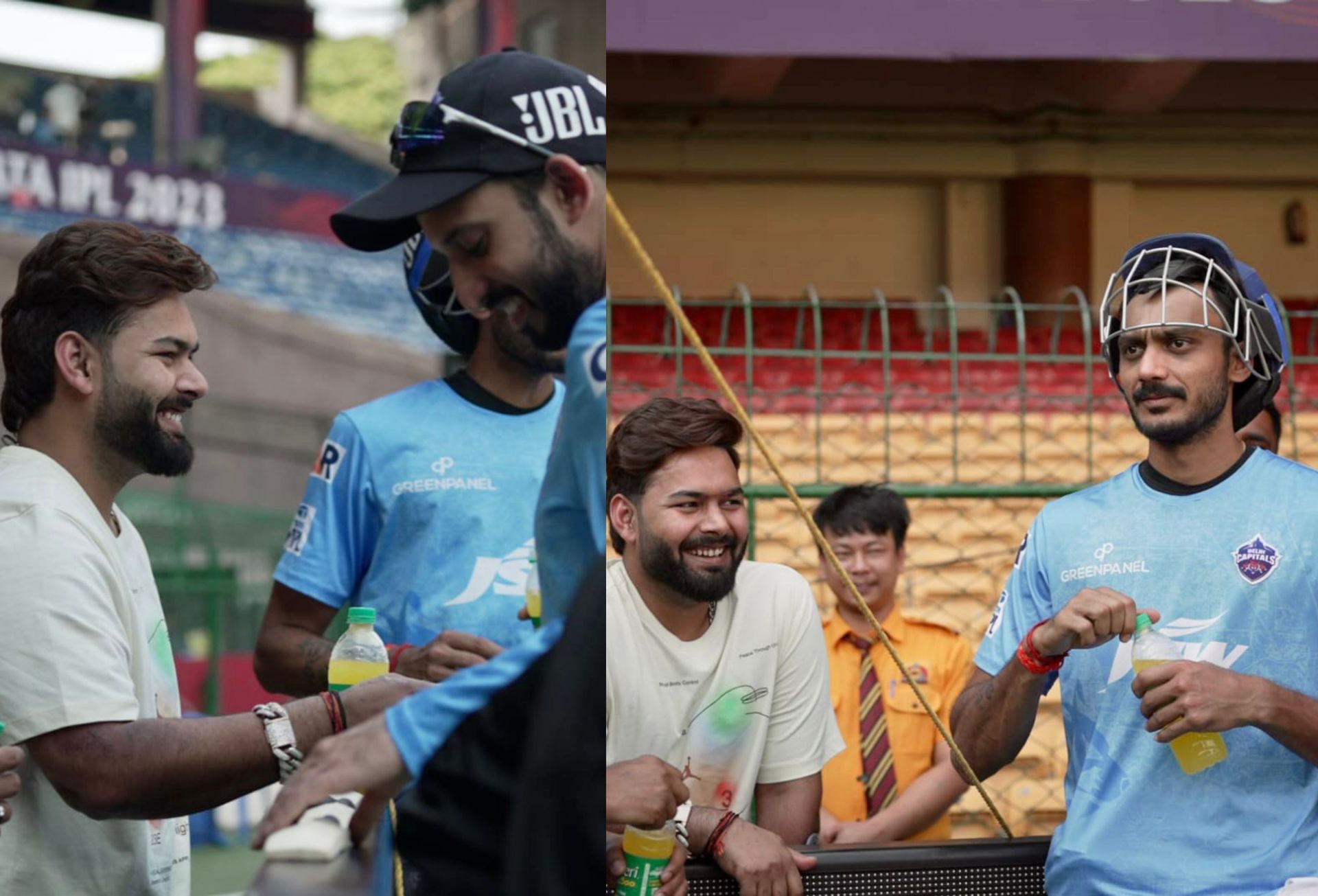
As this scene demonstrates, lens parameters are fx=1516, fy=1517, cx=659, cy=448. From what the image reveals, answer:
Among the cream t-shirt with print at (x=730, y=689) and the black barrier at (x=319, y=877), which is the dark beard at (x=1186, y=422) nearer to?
the cream t-shirt with print at (x=730, y=689)

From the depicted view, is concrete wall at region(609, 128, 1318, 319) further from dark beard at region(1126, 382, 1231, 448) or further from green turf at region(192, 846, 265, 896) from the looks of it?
green turf at region(192, 846, 265, 896)

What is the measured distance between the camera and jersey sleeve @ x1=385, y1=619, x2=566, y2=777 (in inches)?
59.1

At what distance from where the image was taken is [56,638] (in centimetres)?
146

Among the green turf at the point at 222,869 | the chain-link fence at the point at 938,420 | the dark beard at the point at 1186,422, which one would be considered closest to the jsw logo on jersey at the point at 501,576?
the green turf at the point at 222,869

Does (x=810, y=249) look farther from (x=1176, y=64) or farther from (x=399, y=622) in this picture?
(x=399, y=622)

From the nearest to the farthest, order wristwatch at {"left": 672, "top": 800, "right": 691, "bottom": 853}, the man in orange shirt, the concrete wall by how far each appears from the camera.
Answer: wristwatch at {"left": 672, "top": 800, "right": 691, "bottom": 853} < the man in orange shirt < the concrete wall

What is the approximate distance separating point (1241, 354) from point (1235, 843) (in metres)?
0.80

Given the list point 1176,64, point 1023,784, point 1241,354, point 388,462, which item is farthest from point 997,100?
point 388,462

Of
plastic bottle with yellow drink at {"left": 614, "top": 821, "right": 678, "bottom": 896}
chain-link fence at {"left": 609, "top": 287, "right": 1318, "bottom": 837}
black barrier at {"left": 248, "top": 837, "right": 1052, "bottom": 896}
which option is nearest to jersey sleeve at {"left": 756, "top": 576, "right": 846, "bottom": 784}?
black barrier at {"left": 248, "top": 837, "right": 1052, "bottom": 896}

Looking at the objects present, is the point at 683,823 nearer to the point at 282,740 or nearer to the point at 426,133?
the point at 282,740

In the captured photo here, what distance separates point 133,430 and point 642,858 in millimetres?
1045

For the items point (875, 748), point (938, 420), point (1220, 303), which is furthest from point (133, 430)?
point (938, 420)

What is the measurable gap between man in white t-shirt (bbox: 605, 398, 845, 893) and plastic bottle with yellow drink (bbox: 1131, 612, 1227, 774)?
63 cm

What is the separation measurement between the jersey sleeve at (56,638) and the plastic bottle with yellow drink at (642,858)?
0.91 metres
